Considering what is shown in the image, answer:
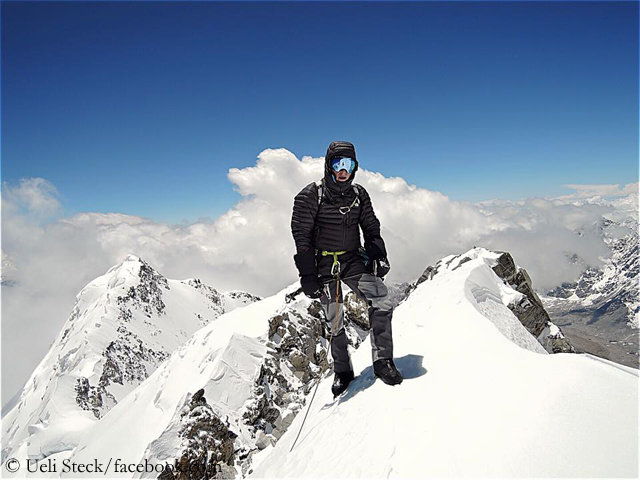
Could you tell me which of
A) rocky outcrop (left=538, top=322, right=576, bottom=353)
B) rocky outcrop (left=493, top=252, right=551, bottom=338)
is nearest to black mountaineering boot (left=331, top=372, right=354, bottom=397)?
rocky outcrop (left=493, top=252, right=551, bottom=338)

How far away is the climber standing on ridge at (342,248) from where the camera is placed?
22.2ft

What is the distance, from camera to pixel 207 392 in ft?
68.8

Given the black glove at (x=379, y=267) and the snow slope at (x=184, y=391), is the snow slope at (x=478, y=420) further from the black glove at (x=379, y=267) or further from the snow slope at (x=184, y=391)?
the snow slope at (x=184, y=391)

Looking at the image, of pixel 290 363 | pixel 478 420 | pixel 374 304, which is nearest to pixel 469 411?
pixel 478 420

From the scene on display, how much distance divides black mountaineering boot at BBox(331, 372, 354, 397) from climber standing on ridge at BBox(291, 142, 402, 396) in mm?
815

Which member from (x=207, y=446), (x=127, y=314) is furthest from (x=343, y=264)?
(x=127, y=314)

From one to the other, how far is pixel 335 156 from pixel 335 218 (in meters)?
1.30

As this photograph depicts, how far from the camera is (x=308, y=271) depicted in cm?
680

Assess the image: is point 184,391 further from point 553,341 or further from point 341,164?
point 553,341

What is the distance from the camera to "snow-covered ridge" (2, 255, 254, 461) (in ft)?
191

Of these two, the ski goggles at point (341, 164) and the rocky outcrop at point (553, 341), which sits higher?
the ski goggles at point (341, 164)

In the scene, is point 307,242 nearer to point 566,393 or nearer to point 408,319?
point 566,393

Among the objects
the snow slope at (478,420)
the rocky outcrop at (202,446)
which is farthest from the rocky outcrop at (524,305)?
the rocky outcrop at (202,446)

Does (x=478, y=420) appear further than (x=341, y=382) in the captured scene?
No
